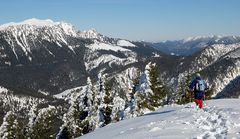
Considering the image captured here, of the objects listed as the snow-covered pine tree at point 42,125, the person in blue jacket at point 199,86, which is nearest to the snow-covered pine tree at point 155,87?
the snow-covered pine tree at point 42,125

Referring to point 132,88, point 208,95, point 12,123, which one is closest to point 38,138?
point 12,123

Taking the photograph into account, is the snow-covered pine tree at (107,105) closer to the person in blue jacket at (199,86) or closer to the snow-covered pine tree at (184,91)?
the snow-covered pine tree at (184,91)

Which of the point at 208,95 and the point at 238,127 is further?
the point at 208,95

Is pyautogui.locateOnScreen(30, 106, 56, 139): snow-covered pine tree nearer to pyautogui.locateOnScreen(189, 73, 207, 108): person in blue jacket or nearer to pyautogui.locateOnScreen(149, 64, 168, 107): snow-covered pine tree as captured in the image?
pyautogui.locateOnScreen(149, 64, 168, 107): snow-covered pine tree

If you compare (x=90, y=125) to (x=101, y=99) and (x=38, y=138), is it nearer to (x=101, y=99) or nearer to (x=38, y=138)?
(x=101, y=99)

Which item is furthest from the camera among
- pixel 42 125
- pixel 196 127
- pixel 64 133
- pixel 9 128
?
pixel 9 128

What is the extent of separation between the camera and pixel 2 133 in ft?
211

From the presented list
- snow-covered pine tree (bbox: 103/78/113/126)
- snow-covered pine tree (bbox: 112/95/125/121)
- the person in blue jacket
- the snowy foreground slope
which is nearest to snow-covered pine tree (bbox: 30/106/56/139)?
snow-covered pine tree (bbox: 103/78/113/126)

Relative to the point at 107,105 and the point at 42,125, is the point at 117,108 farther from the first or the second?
the point at 42,125

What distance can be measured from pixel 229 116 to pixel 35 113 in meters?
49.7

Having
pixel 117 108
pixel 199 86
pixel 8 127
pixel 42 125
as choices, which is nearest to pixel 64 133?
pixel 42 125

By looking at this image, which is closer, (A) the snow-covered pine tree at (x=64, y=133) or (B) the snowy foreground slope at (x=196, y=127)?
(B) the snowy foreground slope at (x=196, y=127)

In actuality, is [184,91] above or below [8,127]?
above

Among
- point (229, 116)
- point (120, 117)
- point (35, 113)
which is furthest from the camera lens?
point (35, 113)
